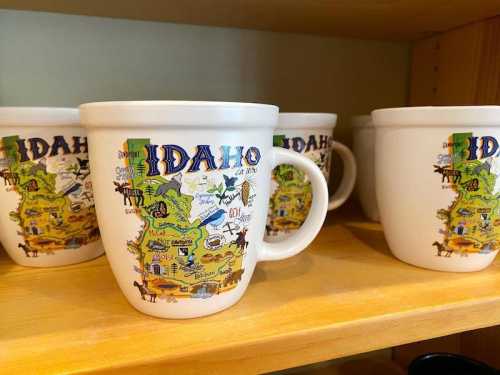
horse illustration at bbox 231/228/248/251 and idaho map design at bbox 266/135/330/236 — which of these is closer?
horse illustration at bbox 231/228/248/251

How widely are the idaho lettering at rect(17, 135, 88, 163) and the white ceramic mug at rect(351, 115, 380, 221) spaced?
0.37 meters

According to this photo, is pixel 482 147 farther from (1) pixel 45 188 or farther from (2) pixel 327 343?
(1) pixel 45 188

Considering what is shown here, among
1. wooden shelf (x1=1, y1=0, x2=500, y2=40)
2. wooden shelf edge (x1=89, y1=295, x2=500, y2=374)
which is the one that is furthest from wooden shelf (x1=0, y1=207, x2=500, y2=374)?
wooden shelf (x1=1, y1=0, x2=500, y2=40)

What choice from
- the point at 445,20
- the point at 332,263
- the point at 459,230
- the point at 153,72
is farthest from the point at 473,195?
the point at 153,72

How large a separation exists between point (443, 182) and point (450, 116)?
0.06 meters

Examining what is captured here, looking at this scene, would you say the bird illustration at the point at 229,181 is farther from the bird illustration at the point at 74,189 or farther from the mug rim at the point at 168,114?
the bird illustration at the point at 74,189

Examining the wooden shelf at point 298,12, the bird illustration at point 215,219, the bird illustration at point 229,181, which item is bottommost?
the bird illustration at point 215,219

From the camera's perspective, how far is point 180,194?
12.4 inches

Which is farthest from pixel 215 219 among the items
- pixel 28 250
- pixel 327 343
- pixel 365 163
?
pixel 365 163

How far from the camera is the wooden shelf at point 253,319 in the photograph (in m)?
0.30

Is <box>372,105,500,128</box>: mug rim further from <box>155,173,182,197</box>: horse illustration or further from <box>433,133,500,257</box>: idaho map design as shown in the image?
<box>155,173,182,197</box>: horse illustration

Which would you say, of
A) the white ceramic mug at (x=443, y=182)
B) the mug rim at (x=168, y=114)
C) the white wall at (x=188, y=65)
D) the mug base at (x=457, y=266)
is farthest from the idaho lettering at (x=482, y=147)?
the white wall at (x=188, y=65)

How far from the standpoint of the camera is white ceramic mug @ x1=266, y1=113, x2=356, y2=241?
0.48 m

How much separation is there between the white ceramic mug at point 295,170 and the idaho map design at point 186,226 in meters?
0.15
